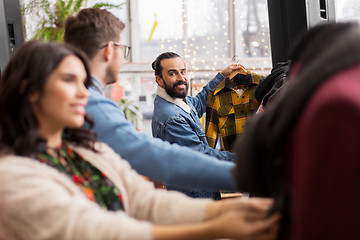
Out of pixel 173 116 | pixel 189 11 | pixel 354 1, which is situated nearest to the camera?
pixel 173 116

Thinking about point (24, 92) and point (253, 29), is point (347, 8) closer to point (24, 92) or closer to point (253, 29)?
point (253, 29)

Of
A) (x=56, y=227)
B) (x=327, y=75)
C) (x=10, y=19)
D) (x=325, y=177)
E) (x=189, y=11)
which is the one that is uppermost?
(x=189, y=11)

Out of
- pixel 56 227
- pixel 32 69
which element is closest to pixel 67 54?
pixel 32 69

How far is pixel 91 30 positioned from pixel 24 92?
2.24 ft

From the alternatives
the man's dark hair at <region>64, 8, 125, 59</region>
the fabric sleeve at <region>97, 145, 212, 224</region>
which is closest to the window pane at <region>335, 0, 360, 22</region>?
the man's dark hair at <region>64, 8, 125, 59</region>

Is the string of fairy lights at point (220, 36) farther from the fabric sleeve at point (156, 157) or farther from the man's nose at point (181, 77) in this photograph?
the fabric sleeve at point (156, 157)

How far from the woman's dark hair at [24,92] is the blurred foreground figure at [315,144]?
1.83 feet

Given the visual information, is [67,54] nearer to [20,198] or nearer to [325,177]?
[20,198]

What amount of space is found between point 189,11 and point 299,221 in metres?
6.06

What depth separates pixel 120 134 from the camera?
148 cm

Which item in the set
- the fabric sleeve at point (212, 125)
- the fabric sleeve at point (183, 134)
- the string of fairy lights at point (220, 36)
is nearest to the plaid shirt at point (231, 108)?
the fabric sleeve at point (212, 125)

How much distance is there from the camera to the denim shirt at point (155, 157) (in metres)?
1.36

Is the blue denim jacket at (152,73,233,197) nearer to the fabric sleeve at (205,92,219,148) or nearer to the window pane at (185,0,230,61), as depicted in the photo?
the fabric sleeve at (205,92,219,148)

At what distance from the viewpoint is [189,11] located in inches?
259
